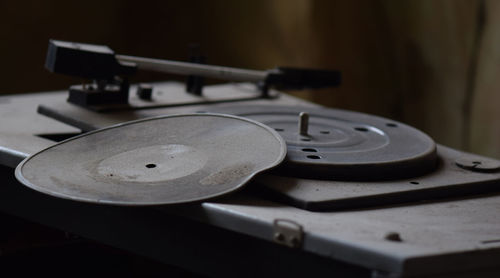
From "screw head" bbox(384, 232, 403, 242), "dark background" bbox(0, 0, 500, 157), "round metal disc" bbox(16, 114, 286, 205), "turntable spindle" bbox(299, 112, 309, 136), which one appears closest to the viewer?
"screw head" bbox(384, 232, 403, 242)

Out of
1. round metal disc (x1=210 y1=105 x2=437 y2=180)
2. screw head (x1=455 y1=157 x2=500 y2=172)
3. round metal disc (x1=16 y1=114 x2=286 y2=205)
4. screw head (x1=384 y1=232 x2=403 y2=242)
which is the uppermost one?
screw head (x1=455 y1=157 x2=500 y2=172)

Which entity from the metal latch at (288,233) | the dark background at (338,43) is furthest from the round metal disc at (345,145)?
the dark background at (338,43)

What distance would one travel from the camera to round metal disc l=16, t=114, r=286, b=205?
0.96 metres

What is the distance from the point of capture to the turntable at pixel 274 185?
845 millimetres

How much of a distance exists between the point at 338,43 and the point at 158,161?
49.2 inches

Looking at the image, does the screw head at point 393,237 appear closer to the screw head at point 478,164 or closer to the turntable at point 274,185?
the turntable at point 274,185

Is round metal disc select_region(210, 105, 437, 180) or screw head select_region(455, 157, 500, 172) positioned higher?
screw head select_region(455, 157, 500, 172)

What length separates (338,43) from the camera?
2.21 meters

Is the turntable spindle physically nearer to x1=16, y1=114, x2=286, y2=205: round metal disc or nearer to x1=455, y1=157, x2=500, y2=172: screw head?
x1=16, y1=114, x2=286, y2=205: round metal disc

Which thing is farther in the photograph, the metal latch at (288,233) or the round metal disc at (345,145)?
the round metal disc at (345,145)

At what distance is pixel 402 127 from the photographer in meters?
1.34

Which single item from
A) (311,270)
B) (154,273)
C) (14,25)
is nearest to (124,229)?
(311,270)

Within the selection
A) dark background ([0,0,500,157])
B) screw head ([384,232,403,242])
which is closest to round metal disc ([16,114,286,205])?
screw head ([384,232,403,242])

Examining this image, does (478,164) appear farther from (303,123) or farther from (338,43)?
(338,43)
